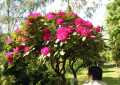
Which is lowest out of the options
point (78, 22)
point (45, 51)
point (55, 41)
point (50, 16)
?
point (45, 51)

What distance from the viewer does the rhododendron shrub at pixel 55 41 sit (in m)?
7.42

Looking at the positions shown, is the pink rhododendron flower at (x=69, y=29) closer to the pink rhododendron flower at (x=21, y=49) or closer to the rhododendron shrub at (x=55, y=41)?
the rhododendron shrub at (x=55, y=41)

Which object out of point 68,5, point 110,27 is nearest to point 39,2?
point 68,5

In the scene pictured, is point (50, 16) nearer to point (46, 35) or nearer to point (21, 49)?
point (46, 35)

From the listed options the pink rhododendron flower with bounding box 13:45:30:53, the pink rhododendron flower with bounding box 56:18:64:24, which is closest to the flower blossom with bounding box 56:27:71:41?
the pink rhododendron flower with bounding box 56:18:64:24

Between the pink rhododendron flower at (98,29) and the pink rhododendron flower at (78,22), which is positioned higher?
the pink rhododendron flower at (78,22)

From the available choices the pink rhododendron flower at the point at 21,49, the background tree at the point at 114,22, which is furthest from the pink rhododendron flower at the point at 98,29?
the background tree at the point at 114,22

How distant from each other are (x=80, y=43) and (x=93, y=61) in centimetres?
45

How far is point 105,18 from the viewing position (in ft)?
113

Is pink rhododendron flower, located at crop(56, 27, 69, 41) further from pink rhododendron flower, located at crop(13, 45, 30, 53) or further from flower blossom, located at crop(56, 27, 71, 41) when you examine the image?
pink rhododendron flower, located at crop(13, 45, 30, 53)

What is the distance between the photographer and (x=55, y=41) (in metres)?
7.52

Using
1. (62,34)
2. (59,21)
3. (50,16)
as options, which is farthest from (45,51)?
(50,16)

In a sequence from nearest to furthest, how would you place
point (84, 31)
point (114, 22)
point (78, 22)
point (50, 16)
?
point (84, 31), point (78, 22), point (50, 16), point (114, 22)

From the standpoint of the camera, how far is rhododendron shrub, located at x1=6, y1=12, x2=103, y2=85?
7.42 meters
